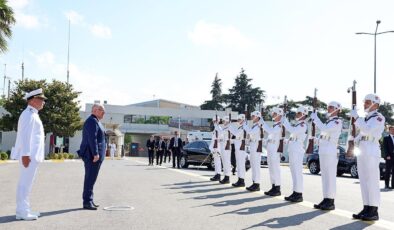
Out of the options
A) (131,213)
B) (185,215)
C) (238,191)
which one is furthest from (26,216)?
(238,191)

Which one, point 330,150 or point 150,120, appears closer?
point 330,150

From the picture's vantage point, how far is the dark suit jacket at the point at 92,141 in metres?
9.04

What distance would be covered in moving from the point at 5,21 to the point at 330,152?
61.3 feet

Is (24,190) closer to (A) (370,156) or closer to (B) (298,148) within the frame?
(A) (370,156)

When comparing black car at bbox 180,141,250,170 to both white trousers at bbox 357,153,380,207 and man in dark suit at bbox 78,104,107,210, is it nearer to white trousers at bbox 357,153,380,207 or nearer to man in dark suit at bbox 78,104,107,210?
man in dark suit at bbox 78,104,107,210

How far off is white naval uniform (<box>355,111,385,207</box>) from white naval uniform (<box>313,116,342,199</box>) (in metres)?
1.10

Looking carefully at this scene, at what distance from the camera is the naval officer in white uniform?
7738 mm

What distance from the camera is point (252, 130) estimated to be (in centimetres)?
1358

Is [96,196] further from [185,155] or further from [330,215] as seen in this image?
[185,155]

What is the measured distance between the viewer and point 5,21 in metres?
23.4

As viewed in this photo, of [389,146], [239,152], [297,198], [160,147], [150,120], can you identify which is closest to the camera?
[297,198]

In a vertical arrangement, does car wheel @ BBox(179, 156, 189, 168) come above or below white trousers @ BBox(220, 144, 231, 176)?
below

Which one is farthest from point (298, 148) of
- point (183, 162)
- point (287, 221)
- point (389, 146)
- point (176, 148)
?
point (176, 148)

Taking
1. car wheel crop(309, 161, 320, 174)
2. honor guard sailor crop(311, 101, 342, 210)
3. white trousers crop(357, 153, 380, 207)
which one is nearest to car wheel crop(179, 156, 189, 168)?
car wheel crop(309, 161, 320, 174)
